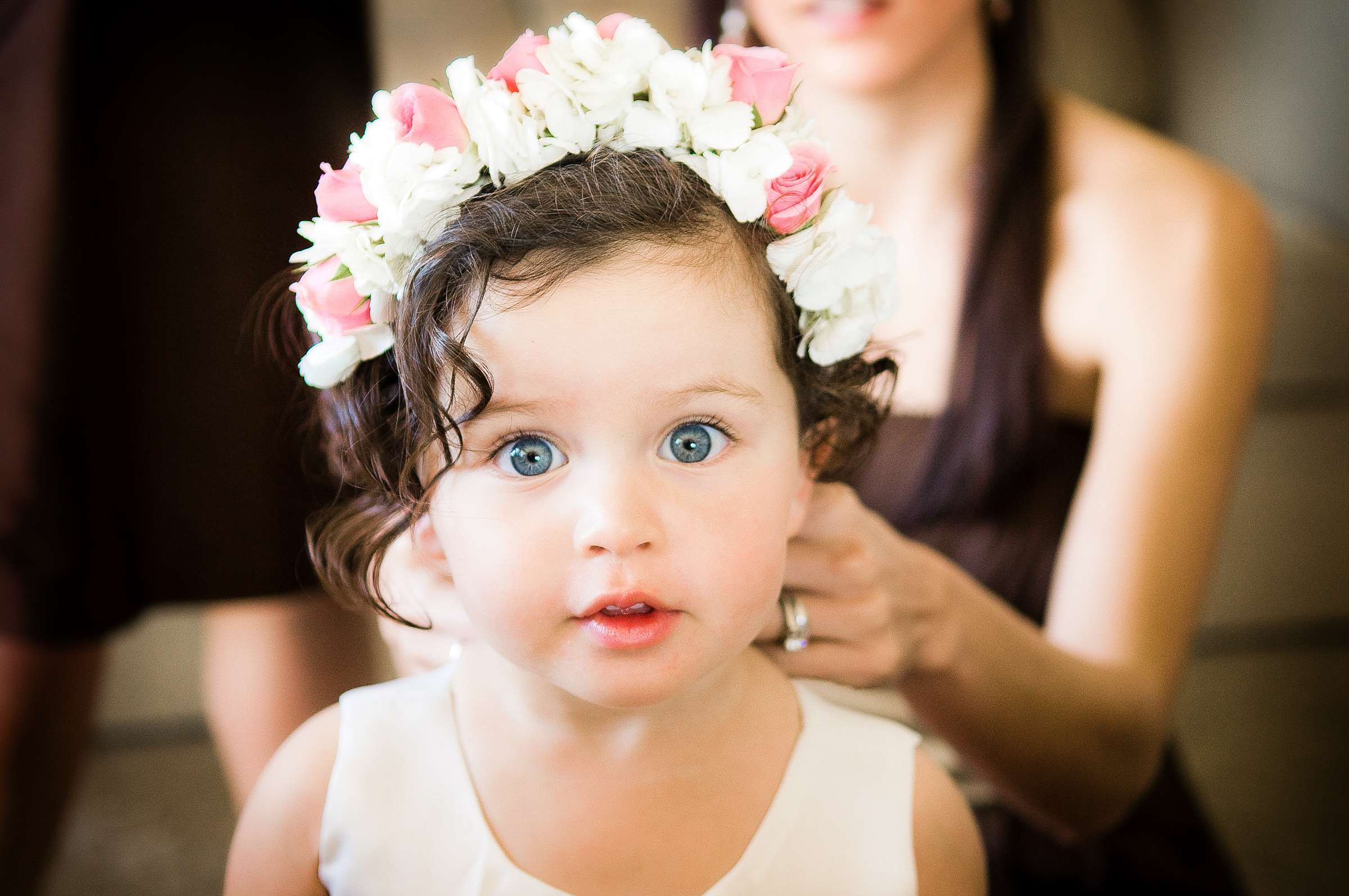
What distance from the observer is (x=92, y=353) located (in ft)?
2.33

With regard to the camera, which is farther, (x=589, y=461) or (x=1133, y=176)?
(x=1133, y=176)

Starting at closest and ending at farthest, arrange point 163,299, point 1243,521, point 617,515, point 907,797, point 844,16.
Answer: point 617,515 < point 907,797 < point 163,299 < point 844,16 < point 1243,521

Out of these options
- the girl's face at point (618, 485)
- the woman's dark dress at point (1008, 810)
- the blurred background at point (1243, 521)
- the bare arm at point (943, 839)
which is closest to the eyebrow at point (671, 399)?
the girl's face at point (618, 485)

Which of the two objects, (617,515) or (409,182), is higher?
(409,182)

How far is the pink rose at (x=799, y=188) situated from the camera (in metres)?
0.41

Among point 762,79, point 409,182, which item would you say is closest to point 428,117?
point 409,182

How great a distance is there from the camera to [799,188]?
414mm

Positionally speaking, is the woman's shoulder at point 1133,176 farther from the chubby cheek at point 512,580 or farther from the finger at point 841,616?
the chubby cheek at point 512,580

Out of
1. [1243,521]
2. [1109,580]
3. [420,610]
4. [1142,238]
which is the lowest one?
[1243,521]

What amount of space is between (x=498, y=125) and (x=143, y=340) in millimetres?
439

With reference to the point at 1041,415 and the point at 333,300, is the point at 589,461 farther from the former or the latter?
the point at 1041,415

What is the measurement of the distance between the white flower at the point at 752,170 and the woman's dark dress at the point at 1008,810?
0.46 meters

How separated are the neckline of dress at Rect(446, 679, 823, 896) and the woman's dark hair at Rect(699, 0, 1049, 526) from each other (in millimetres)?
417

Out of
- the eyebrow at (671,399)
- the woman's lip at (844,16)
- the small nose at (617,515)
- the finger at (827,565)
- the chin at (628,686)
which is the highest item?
the woman's lip at (844,16)
